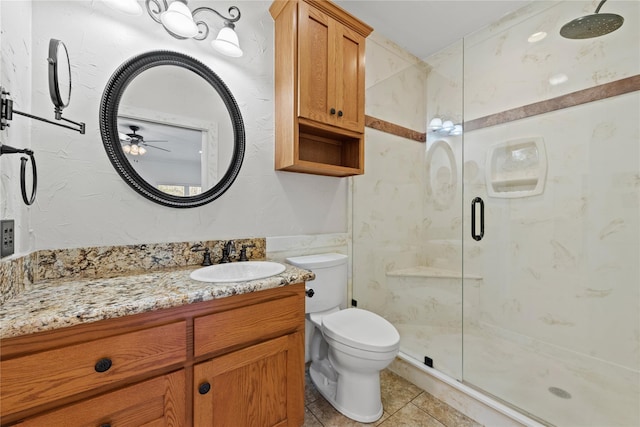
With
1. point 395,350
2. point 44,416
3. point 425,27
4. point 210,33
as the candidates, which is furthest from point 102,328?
point 425,27

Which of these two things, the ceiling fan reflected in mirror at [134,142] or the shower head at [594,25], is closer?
the ceiling fan reflected in mirror at [134,142]

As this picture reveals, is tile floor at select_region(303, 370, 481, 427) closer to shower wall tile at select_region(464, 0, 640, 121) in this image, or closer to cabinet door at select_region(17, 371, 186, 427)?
cabinet door at select_region(17, 371, 186, 427)

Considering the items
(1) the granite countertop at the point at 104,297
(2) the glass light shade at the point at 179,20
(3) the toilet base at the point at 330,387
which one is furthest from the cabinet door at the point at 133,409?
(2) the glass light shade at the point at 179,20

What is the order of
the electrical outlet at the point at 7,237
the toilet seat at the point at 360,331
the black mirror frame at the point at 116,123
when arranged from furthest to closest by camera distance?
the toilet seat at the point at 360,331, the black mirror frame at the point at 116,123, the electrical outlet at the point at 7,237

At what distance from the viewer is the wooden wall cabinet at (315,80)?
4.93ft

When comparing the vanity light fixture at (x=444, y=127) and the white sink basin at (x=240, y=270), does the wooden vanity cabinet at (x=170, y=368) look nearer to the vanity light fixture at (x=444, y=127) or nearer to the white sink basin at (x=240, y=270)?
the white sink basin at (x=240, y=270)

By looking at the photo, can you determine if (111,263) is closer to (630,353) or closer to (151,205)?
(151,205)

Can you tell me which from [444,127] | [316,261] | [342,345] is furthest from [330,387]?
[444,127]

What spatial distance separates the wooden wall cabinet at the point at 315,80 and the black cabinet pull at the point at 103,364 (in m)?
1.15

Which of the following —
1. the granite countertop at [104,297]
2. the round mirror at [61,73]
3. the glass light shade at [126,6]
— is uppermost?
the glass light shade at [126,6]

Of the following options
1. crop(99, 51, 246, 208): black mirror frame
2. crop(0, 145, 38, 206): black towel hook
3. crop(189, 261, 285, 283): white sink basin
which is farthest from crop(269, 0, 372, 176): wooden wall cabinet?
crop(0, 145, 38, 206): black towel hook

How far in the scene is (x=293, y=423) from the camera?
1.20 meters

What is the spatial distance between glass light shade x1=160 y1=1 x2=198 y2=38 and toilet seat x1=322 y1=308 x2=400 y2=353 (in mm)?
1689

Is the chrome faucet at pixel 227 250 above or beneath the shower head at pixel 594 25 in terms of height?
beneath
